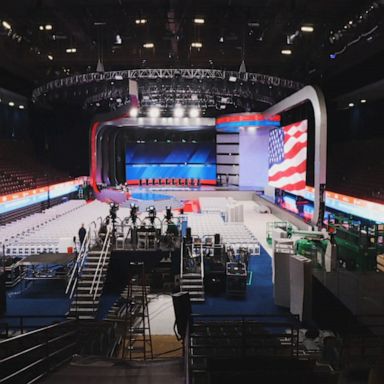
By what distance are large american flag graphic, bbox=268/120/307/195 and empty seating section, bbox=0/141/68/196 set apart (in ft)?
42.8

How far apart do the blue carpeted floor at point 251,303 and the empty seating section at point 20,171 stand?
11.5 metres

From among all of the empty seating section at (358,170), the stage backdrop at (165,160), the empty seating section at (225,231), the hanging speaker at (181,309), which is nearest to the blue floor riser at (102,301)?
the empty seating section at (225,231)

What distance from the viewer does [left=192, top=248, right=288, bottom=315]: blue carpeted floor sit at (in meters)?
10.2

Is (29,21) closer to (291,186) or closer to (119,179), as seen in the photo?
(291,186)

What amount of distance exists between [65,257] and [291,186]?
13588mm

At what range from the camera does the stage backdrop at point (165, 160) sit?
124 feet

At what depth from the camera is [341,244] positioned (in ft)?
40.2

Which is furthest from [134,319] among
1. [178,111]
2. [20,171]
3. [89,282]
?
[178,111]

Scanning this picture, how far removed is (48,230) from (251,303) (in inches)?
339

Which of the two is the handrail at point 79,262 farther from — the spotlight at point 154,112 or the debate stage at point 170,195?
the spotlight at point 154,112

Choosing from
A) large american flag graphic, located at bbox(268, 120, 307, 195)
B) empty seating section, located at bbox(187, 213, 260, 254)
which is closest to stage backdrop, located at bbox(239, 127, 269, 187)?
large american flag graphic, located at bbox(268, 120, 307, 195)

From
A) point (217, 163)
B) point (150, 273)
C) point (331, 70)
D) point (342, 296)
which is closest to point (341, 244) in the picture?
point (342, 296)

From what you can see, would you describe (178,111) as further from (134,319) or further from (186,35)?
(134,319)

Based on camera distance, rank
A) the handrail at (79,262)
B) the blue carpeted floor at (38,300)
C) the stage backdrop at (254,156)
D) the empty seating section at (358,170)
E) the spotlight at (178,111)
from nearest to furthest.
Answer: the blue carpeted floor at (38,300)
the handrail at (79,262)
the empty seating section at (358,170)
the spotlight at (178,111)
the stage backdrop at (254,156)
